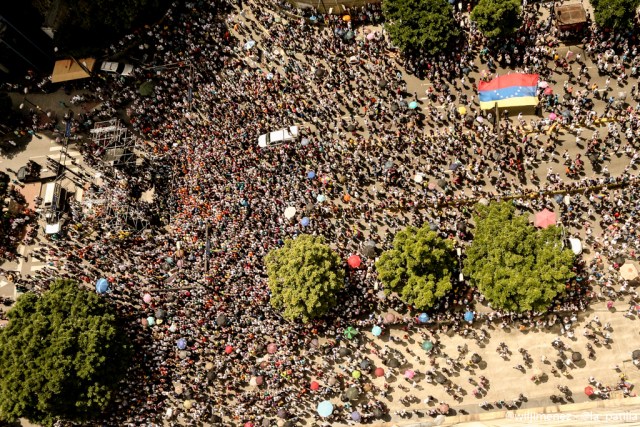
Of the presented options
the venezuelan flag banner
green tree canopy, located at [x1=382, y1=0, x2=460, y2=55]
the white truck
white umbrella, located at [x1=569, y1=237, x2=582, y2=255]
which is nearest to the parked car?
the white truck

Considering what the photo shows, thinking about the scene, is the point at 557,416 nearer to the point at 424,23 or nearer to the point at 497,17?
the point at 497,17

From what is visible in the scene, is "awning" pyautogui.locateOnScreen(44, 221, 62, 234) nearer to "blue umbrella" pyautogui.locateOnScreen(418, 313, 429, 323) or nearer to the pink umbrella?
"blue umbrella" pyautogui.locateOnScreen(418, 313, 429, 323)

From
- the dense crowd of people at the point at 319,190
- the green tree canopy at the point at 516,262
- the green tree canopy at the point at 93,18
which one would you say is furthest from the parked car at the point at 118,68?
the green tree canopy at the point at 516,262

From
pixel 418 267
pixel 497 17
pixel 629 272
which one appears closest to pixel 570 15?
pixel 497 17

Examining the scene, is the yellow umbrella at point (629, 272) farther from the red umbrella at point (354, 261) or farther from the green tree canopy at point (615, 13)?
the red umbrella at point (354, 261)

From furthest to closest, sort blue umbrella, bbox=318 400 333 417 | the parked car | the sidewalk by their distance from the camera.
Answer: the parked car, blue umbrella, bbox=318 400 333 417, the sidewalk

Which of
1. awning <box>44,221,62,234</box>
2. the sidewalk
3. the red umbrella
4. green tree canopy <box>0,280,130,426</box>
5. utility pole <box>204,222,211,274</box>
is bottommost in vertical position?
the sidewalk

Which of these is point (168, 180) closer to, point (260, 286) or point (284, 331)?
point (260, 286)
